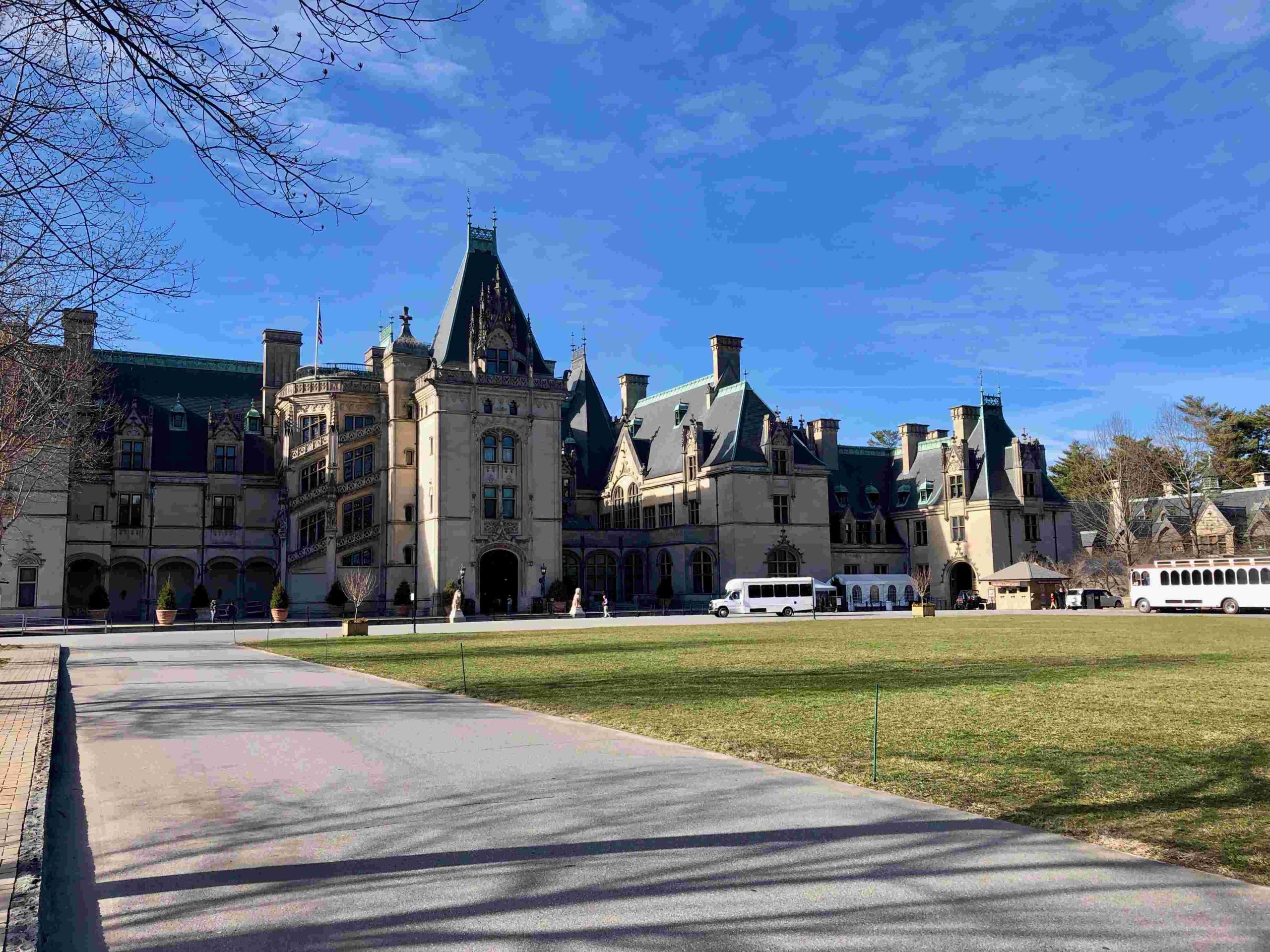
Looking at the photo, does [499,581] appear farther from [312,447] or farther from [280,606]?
[312,447]

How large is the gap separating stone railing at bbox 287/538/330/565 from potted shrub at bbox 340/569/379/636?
95.9 inches

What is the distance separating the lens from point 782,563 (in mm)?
65875

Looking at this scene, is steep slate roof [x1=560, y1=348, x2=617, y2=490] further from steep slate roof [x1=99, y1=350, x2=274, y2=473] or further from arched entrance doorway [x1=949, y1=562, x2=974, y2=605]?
arched entrance doorway [x1=949, y1=562, x2=974, y2=605]

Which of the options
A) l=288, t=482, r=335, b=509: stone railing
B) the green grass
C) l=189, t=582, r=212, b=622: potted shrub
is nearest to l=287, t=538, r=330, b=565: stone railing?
l=288, t=482, r=335, b=509: stone railing

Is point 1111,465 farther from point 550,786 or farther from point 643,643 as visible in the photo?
point 550,786

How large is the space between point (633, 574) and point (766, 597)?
12.9 meters

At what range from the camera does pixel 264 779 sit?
31.2 feet

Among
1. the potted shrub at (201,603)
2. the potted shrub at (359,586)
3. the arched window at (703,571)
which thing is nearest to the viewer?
the potted shrub at (359,586)

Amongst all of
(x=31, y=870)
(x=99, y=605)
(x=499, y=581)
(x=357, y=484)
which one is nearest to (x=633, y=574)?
(x=499, y=581)

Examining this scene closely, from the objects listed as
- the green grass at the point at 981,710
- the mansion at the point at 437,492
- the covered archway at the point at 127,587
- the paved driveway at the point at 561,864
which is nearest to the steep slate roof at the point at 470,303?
the mansion at the point at 437,492

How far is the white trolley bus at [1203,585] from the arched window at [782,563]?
2022cm

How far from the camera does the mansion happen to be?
54.9 metres

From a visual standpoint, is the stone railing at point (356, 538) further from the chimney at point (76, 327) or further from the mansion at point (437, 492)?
the chimney at point (76, 327)

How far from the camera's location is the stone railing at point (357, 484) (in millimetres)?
55656
